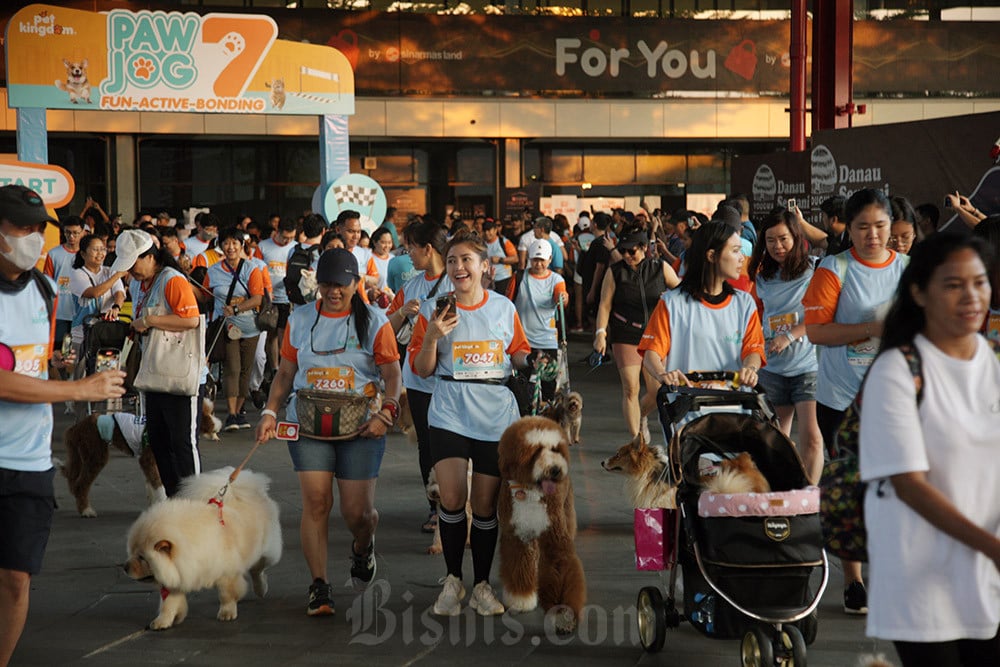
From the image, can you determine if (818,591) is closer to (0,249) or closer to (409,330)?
(0,249)

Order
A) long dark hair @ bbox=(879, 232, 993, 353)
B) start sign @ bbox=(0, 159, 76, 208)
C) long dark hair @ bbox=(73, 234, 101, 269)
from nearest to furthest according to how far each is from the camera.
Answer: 1. long dark hair @ bbox=(879, 232, 993, 353)
2. long dark hair @ bbox=(73, 234, 101, 269)
3. start sign @ bbox=(0, 159, 76, 208)

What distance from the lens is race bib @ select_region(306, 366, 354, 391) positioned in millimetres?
6289

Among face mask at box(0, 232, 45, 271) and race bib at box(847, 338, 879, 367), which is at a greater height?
face mask at box(0, 232, 45, 271)

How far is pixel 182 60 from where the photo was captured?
1577cm

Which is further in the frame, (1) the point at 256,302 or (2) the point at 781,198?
(2) the point at 781,198

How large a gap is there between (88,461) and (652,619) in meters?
4.78

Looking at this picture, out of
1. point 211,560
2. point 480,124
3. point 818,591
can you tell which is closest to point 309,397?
point 211,560

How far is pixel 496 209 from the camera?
32781mm

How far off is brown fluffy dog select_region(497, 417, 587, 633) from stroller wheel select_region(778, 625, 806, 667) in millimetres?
1292

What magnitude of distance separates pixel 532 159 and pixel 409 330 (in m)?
24.9

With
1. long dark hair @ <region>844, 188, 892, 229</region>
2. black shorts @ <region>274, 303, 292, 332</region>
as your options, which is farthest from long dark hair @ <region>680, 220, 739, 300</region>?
black shorts @ <region>274, 303, 292, 332</region>

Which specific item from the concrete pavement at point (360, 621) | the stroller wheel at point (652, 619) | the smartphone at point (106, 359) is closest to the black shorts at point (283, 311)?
the smartphone at point (106, 359)

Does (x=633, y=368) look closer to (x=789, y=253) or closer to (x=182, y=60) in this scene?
(x=789, y=253)

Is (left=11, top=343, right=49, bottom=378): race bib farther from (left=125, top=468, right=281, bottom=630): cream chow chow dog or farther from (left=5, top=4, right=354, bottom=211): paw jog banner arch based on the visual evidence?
(left=5, top=4, right=354, bottom=211): paw jog banner arch
